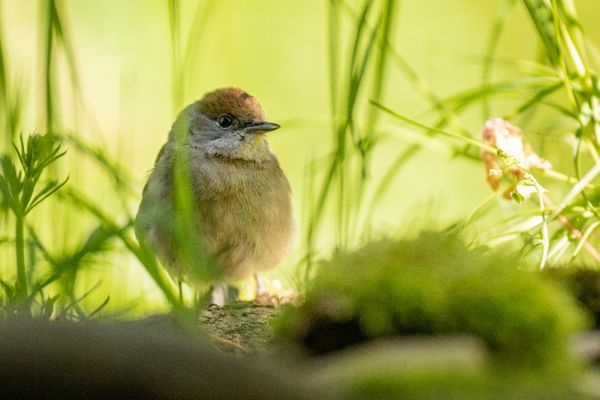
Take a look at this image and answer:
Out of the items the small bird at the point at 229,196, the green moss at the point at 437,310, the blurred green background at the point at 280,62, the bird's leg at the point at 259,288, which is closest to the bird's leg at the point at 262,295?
the bird's leg at the point at 259,288

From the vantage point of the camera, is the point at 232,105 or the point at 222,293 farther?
the point at 232,105

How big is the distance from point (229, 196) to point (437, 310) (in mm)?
2232

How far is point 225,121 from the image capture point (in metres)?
4.17

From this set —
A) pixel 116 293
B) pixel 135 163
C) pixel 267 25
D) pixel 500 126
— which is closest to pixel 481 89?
pixel 500 126

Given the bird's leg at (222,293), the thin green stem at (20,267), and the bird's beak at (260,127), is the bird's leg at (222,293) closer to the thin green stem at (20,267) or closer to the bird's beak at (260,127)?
the bird's beak at (260,127)

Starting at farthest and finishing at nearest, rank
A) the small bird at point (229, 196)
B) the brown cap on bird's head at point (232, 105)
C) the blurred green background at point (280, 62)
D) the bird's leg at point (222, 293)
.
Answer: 1. the blurred green background at point (280, 62)
2. the brown cap on bird's head at point (232, 105)
3. the bird's leg at point (222, 293)
4. the small bird at point (229, 196)

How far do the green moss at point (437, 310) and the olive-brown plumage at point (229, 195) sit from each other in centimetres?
175

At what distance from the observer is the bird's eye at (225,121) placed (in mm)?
→ 4153

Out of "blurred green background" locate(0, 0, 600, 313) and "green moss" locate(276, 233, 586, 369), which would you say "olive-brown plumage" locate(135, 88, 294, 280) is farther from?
"green moss" locate(276, 233, 586, 369)

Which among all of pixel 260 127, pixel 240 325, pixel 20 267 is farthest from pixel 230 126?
pixel 20 267

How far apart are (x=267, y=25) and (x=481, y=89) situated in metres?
4.47

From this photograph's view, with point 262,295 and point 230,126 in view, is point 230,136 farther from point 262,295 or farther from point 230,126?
point 262,295

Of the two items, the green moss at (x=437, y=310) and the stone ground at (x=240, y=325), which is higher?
the green moss at (x=437, y=310)

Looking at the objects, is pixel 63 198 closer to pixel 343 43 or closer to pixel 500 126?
pixel 500 126
